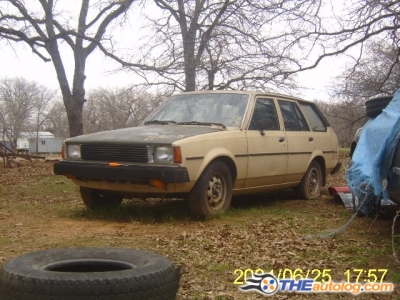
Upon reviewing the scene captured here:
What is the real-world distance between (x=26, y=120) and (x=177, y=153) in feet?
240

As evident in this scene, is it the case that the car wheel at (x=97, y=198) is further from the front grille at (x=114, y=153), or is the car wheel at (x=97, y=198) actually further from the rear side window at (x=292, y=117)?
the rear side window at (x=292, y=117)

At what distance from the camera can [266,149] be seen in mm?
6980

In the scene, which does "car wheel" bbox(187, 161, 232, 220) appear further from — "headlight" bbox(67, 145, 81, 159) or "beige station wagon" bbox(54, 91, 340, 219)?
"headlight" bbox(67, 145, 81, 159)

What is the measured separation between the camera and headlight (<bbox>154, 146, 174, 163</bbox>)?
5629mm

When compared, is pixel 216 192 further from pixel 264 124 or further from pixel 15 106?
pixel 15 106

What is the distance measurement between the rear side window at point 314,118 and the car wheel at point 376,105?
2431 mm

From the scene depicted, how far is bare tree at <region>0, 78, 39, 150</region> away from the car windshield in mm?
66536

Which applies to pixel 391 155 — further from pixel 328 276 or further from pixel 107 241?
pixel 107 241

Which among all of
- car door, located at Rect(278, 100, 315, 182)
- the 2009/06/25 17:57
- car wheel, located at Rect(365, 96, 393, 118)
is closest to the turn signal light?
the 2009/06/25 17:57

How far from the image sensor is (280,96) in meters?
7.85

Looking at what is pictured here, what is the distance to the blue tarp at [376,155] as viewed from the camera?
4551mm

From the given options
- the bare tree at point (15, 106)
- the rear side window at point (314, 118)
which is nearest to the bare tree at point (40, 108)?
the bare tree at point (15, 106)

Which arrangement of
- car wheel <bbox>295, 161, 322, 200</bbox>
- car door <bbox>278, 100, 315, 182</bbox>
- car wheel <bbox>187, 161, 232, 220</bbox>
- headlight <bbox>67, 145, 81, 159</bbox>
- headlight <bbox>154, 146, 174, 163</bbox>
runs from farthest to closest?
car wheel <bbox>295, 161, 322, 200</bbox>, car door <bbox>278, 100, 315, 182</bbox>, headlight <bbox>67, 145, 81, 159</bbox>, car wheel <bbox>187, 161, 232, 220</bbox>, headlight <bbox>154, 146, 174, 163</bbox>

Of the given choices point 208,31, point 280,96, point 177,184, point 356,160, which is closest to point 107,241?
point 177,184
